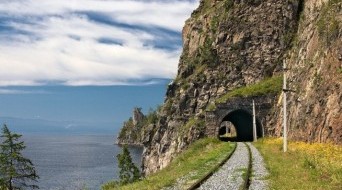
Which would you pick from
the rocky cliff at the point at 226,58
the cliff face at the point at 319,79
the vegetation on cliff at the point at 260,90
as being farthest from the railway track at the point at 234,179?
the vegetation on cliff at the point at 260,90

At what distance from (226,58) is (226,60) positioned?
457mm

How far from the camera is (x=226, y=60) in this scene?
9150 centimetres

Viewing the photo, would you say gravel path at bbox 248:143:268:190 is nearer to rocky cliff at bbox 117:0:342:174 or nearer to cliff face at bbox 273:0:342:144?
cliff face at bbox 273:0:342:144

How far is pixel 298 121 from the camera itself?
5544 cm

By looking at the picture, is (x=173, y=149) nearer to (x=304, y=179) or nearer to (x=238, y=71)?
(x=238, y=71)

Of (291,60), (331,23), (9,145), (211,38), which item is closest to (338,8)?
(331,23)

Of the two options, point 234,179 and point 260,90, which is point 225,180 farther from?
point 260,90

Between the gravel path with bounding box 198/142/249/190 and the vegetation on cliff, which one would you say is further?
the vegetation on cliff

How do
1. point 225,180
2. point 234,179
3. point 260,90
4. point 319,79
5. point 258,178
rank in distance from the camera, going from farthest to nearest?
1. point 260,90
2. point 319,79
3. point 258,178
4. point 234,179
5. point 225,180

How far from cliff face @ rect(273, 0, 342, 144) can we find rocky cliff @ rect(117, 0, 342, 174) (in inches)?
23.0

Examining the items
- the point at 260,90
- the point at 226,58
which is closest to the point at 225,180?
the point at 260,90

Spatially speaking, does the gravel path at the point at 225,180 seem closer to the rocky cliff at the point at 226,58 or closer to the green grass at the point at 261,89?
the rocky cliff at the point at 226,58

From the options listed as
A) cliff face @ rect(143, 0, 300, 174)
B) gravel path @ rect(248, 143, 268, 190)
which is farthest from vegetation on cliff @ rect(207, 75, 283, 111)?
gravel path @ rect(248, 143, 268, 190)

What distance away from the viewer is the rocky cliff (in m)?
75.8
